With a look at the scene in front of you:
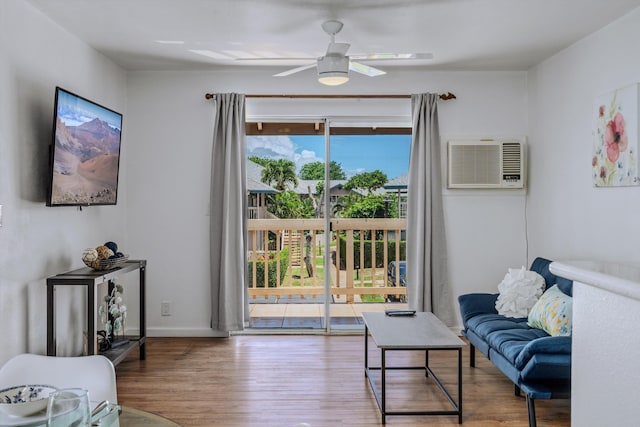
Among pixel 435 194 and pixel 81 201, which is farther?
pixel 435 194

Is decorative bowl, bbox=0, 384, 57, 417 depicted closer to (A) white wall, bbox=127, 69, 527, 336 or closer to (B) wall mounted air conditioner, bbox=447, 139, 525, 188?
(A) white wall, bbox=127, 69, 527, 336

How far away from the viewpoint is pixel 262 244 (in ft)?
16.1

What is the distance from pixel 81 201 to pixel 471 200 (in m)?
3.35

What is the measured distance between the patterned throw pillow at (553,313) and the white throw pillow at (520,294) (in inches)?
6.3

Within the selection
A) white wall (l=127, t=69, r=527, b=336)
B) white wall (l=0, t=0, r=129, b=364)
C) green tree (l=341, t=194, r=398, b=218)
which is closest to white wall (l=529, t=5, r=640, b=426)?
white wall (l=127, t=69, r=527, b=336)

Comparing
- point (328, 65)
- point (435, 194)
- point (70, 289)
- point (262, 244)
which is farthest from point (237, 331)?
point (328, 65)

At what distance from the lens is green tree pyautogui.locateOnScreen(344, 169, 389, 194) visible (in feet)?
15.5

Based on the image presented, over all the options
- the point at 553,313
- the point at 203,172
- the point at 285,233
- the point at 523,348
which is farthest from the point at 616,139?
the point at 203,172

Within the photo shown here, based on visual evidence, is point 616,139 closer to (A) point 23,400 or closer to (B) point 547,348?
(B) point 547,348

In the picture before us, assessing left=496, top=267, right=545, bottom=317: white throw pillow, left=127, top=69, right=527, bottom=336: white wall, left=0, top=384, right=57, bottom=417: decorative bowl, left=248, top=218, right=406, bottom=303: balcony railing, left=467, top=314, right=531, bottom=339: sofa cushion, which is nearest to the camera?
left=0, top=384, right=57, bottom=417: decorative bowl

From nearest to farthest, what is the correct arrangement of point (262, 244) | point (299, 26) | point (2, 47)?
point (2, 47) < point (299, 26) < point (262, 244)

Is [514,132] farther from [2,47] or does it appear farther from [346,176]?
[2,47]

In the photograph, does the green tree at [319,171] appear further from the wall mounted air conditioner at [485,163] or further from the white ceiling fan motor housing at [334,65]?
the white ceiling fan motor housing at [334,65]

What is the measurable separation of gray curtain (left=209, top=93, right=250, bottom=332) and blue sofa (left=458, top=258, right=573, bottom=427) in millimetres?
1996
